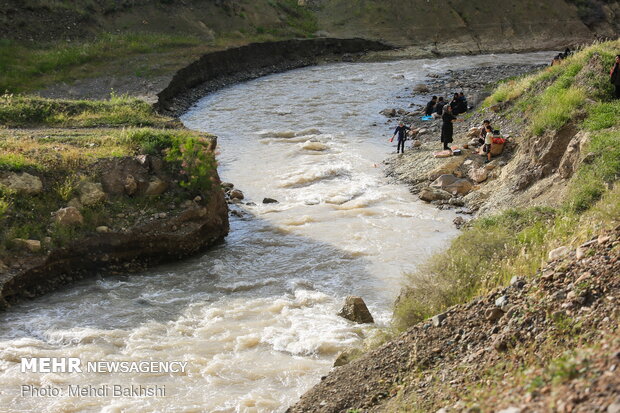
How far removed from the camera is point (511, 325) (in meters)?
6.68

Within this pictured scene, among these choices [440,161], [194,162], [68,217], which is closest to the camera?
[68,217]

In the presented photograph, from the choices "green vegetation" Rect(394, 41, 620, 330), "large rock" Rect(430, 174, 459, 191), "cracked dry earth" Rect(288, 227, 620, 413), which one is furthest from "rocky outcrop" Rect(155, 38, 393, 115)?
"cracked dry earth" Rect(288, 227, 620, 413)

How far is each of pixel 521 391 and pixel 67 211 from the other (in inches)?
400

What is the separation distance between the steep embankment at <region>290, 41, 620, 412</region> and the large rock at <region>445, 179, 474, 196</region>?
4941mm

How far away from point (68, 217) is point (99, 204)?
0.80m

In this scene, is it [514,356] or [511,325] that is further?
[511,325]

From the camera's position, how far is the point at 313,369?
9.64 meters

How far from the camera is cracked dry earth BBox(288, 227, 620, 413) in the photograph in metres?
5.05

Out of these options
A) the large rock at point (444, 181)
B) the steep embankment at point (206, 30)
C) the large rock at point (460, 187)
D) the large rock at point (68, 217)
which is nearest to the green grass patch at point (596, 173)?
the large rock at point (460, 187)

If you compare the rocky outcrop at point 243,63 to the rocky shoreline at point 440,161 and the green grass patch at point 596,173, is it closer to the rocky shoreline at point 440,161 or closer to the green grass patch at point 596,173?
the rocky shoreline at point 440,161

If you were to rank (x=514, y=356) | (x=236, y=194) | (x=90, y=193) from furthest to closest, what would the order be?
(x=236, y=194)
(x=90, y=193)
(x=514, y=356)

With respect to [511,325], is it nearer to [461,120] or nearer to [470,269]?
[470,269]

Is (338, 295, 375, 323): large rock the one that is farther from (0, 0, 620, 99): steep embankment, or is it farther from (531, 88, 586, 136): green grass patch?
(0, 0, 620, 99): steep embankment

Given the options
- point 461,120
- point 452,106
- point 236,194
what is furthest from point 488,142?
point 236,194
